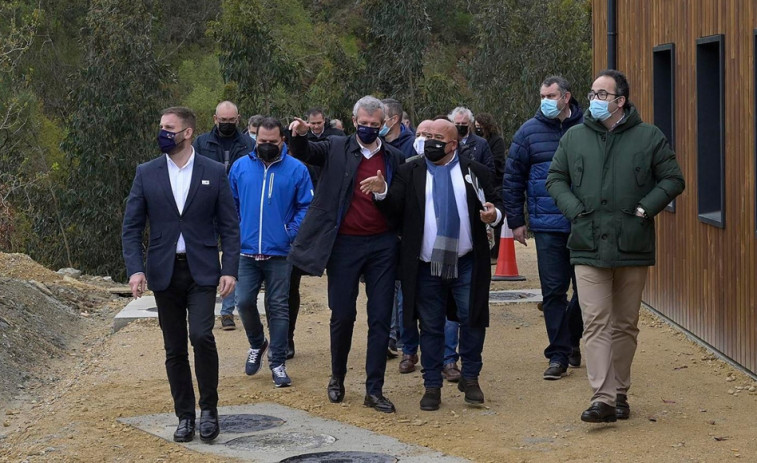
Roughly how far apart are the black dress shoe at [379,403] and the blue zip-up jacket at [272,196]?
Answer: 5.00 feet

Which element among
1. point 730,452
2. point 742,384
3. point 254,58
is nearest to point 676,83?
point 742,384

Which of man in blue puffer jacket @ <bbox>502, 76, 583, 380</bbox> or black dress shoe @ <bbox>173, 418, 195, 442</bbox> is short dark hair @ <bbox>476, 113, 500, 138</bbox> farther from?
black dress shoe @ <bbox>173, 418, 195, 442</bbox>

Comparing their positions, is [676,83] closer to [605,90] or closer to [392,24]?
[605,90]

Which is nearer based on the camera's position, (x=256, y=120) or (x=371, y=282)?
(x=371, y=282)

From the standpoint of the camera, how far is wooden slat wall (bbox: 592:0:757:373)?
30.6 ft

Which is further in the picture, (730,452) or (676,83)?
(676,83)

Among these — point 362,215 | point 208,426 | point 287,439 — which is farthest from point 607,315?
point 208,426

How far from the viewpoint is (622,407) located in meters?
8.03

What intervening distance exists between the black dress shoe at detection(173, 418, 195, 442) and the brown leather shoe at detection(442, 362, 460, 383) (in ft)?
7.74

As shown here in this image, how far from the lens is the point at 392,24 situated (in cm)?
2861

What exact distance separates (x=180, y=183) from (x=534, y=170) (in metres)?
2.80

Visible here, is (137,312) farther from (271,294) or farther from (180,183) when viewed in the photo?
(180,183)

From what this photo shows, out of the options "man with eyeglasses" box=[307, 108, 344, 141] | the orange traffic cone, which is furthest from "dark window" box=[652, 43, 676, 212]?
the orange traffic cone

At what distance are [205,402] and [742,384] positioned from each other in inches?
149
